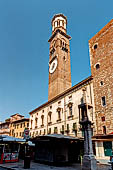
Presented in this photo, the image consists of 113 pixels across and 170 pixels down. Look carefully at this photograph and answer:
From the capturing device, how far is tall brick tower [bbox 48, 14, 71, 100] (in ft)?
136

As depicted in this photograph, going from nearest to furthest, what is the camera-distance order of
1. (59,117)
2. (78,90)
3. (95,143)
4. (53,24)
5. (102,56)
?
(95,143) < (102,56) < (78,90) < (59,117) < (53,24)

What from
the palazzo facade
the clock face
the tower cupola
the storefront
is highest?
the tower cupola

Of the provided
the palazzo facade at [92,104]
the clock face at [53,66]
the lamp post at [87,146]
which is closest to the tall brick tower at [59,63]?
the clock face at [53,66]

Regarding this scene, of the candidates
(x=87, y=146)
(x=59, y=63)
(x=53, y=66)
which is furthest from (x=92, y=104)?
(x=53, y=66)

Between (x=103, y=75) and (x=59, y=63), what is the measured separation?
2290cm

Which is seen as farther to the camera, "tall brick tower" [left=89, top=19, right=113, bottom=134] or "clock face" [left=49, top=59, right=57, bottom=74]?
"clock face" [left=49, top=59, right=57, bottom=74]

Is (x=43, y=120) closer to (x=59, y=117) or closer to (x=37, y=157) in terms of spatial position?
(x=59, y=117)

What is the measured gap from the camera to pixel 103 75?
21.5m

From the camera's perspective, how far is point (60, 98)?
97.2ft

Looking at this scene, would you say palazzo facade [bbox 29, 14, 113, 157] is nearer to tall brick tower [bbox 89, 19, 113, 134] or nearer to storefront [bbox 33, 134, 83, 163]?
tall brick tower [bbox 89, 19, 113, 134]

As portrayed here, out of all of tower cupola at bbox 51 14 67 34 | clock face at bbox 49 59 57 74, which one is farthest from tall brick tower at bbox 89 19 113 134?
tower cupola at bbox 51 14 67 34

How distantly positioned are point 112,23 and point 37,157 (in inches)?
896

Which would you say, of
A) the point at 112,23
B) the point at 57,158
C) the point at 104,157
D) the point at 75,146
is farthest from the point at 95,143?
the point at 112,23

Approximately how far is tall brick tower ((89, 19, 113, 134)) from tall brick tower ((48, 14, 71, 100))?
57.0 ft
